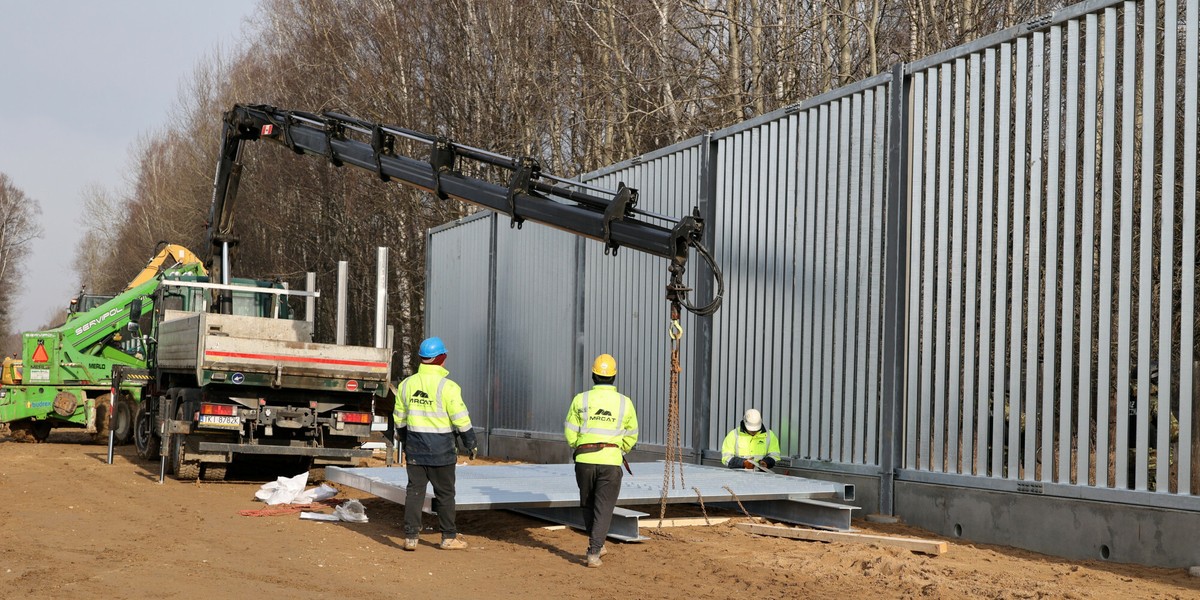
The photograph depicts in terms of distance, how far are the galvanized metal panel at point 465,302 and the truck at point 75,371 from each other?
4.62 meters

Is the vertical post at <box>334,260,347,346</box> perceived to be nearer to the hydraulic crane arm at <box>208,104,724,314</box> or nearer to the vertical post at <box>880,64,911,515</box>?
the hydraulic crane arm at <box>208,104,724,314</box>

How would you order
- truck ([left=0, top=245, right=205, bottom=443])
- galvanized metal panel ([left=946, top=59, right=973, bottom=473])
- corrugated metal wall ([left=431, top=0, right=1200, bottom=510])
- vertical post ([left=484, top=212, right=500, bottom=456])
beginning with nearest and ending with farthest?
corrugated metal wall ([left=431, top=0, right=1200, bottom=510]), galvanized metal panel ([left=946, top=59, right=973, bottom=473]), vertical post ([left=484, top=212, right=500, bottom=456]), truck ([left=0, top=245, right=205, bottom=443])

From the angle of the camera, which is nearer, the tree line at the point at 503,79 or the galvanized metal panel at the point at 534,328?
the galvanized metal panel at the point at 534,328

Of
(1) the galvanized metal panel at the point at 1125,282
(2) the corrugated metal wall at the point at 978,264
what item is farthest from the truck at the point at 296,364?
(1) the galvanized metal panel at the point at 1125,282

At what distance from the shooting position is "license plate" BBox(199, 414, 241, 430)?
1430 cm

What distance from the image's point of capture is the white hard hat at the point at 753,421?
12.8 metres

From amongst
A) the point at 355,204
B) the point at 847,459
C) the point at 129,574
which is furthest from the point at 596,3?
the point at 129,574

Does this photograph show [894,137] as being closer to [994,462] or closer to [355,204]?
[994,462]

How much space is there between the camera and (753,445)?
1303cm

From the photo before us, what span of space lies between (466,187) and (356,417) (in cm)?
375

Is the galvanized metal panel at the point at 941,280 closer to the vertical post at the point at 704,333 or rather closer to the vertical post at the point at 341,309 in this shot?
the vertical post at the point at 704,333

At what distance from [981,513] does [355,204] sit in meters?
27.3

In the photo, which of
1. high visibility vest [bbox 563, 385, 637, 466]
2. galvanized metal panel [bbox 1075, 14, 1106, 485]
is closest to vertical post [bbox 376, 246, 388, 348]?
high visibility vest [bbox 563, 385, 637, 466]

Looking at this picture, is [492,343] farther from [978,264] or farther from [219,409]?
[978,264]
